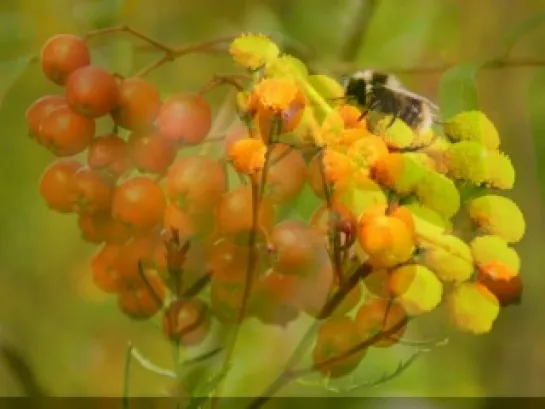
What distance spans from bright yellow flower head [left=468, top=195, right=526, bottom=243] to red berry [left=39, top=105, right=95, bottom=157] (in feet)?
1.13

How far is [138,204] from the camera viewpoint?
31.3 inches

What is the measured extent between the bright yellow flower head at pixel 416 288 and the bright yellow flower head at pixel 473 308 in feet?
0.05

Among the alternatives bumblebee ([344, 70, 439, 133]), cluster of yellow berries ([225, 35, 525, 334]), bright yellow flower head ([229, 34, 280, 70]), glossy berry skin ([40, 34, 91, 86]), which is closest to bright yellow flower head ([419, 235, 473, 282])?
cluster of yellow berries ([225, 35, 525, 334])

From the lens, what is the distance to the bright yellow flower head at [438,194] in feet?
2.66

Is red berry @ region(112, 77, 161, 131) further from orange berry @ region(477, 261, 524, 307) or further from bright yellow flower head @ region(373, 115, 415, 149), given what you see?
orange berry @ region(477, 261, 524, 307)

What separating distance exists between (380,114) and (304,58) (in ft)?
0.29

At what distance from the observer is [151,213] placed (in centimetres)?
80

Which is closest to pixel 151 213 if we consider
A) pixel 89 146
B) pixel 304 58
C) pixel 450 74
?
pixel 89 146

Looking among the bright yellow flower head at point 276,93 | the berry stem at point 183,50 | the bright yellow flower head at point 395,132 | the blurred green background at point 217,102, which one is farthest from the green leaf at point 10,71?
the bright yellow flower head at point 395,132

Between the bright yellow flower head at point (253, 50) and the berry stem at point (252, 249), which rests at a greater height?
the bright yellow flower head at point (253, 50)

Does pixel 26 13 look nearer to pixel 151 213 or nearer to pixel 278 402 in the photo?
pixel 151 213

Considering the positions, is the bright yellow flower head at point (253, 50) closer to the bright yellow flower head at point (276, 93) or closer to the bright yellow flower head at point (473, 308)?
the bright yellow flower head at point (276, 93)

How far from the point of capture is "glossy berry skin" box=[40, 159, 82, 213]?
808 mm

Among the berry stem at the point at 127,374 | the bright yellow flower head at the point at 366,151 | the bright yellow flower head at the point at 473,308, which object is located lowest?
the berry stem at the point at 127,374
